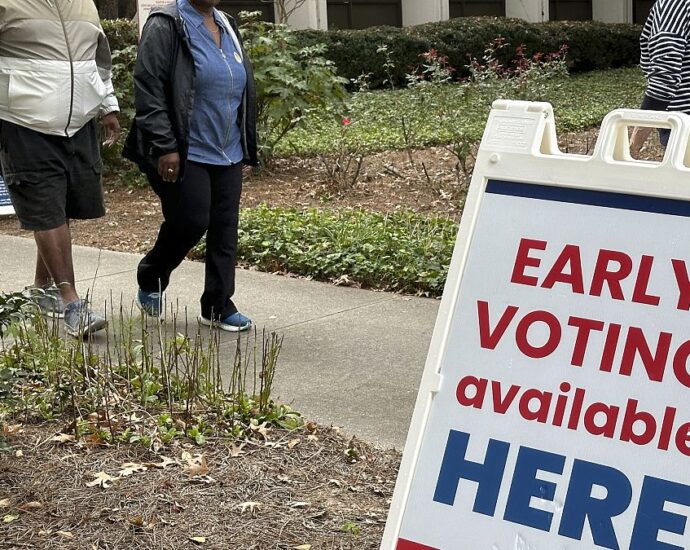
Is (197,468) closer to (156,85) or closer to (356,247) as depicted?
(156,85)

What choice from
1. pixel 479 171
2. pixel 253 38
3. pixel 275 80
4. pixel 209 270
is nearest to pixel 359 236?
pixel 209 270

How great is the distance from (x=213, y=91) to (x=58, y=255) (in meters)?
1.16

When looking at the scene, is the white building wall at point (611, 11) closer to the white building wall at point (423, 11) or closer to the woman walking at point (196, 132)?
the white building wall at point (423, 11)

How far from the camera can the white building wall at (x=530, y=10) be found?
29641mm

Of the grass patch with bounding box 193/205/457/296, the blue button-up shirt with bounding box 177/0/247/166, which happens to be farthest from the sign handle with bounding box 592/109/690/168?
the grass patch with bounding box 193/205/457/296

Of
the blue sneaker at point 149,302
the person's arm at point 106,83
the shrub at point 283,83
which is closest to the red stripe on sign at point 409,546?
the blue sneaker at point 149,302

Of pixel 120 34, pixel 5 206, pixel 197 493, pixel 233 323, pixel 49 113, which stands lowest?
pixel 197 493

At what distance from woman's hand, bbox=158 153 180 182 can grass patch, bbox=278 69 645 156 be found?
5290 millimetres

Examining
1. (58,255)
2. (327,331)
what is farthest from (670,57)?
(58,255)

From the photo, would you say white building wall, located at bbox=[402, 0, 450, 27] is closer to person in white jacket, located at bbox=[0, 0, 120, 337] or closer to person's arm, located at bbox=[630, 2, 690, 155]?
person's arm, located at bbox=[630, 2, 690, 155]

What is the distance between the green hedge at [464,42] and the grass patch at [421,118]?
74.2 inches

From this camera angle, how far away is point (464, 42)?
2289 centimetres

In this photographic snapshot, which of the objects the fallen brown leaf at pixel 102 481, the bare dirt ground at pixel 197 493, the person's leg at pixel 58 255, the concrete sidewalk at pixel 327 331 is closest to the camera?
the bare dirt ground at pixel 197 493

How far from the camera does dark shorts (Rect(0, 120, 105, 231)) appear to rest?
5.54 m
